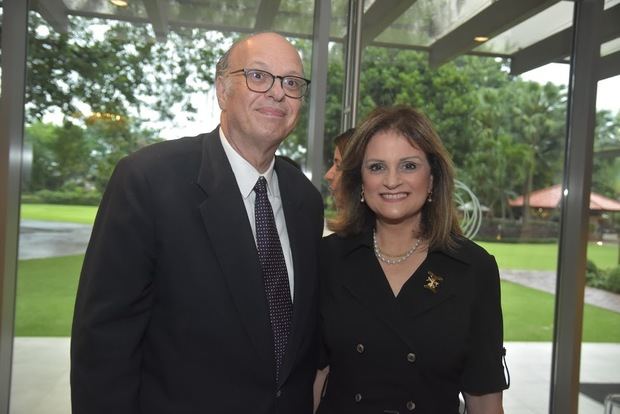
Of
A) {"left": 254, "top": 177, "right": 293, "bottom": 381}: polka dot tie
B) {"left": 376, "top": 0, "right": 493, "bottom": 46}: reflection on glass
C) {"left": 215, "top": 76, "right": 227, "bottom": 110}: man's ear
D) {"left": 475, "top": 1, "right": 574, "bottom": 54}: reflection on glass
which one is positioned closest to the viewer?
{"left": 254, "top": 177, "right": 293, "bottom": 381}: polka dot tie

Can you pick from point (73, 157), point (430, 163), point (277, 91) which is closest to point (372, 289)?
point (430, 163)

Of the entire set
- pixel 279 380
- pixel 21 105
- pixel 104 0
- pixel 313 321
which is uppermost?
pixel 104 0

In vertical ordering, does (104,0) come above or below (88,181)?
above

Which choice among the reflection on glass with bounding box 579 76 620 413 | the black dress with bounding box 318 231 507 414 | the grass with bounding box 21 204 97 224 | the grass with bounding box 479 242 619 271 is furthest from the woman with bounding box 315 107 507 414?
the reflection on glass with bounding box 579 76 620 413

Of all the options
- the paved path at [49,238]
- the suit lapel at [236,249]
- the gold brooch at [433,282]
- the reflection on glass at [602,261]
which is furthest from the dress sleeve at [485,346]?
the reflection on glass at [602,261]

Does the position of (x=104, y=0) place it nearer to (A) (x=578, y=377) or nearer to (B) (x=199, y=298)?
(B) (x=199, y=298)

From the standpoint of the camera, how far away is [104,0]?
3721 mm

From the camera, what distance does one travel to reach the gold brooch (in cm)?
179

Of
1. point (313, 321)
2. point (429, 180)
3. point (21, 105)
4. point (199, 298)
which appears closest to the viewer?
point (199, 298)

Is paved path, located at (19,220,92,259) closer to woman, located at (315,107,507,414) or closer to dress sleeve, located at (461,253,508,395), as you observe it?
woman, located at (315,107,507,414)

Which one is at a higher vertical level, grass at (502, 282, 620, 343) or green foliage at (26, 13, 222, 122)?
green foliage at (26, 13, 222, 122)

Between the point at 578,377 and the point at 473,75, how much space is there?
2413 millimetres

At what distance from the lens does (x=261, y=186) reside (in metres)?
1.68

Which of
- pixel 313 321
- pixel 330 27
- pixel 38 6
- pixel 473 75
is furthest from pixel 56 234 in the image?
pixel 473 75
